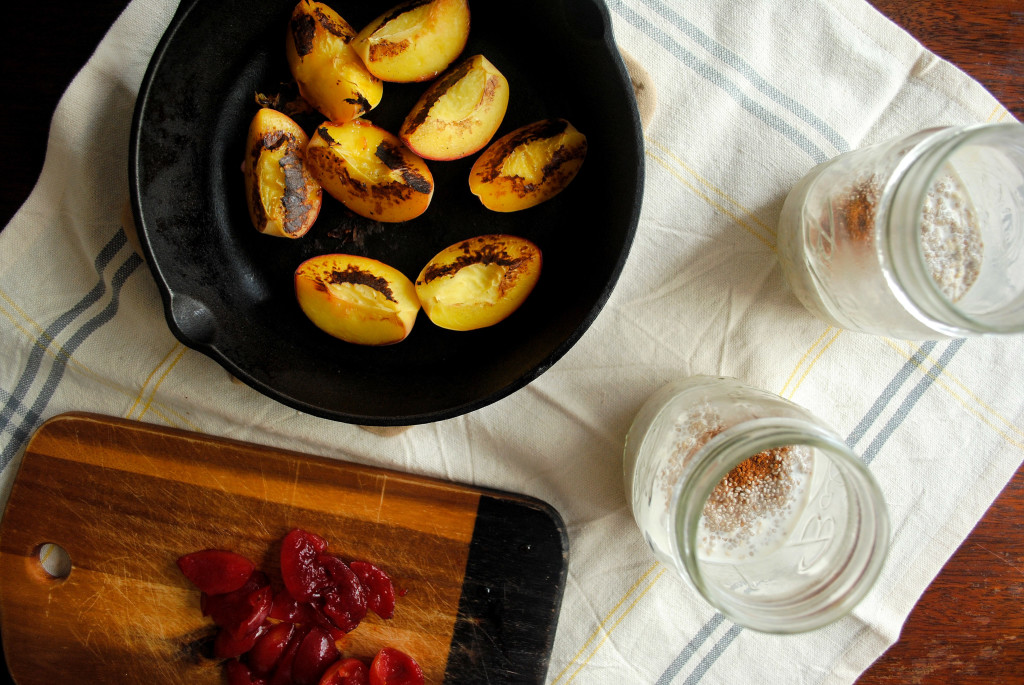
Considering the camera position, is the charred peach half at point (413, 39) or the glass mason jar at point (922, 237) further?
the charred peach half at point (413, 39)

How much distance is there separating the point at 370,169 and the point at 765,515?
61cm

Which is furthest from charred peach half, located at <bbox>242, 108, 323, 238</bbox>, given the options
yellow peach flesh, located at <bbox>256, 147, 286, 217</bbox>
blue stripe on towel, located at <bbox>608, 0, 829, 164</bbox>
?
blue stripe on towel, located at <bbox>608, 0, 829, 164</bbox>

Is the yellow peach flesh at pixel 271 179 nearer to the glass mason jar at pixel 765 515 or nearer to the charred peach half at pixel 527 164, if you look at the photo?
the charred peach half at pixel 527 164

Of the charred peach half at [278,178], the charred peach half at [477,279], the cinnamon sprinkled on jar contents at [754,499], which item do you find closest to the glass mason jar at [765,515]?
the cinnamon sprinkled on jar contents at [754,499]

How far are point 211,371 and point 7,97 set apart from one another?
486 mm

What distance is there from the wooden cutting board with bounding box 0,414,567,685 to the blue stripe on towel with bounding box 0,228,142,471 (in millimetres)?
42

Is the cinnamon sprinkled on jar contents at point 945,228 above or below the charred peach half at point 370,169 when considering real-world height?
above

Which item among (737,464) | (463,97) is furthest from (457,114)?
(737,464)

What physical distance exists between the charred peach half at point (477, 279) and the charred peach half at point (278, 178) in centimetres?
18

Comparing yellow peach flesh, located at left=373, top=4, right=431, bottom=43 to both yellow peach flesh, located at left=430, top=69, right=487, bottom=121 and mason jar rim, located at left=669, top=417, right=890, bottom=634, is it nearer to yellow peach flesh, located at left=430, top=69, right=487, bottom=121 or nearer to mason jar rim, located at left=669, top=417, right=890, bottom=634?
yellow peach flesh, located at left=430, top=69, right=487, bottom=121

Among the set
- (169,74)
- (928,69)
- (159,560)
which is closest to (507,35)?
(169,74)

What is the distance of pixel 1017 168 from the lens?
71 centimetres

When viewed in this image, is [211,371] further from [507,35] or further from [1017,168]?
[1017,168]

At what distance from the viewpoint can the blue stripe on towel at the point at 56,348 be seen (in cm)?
88
